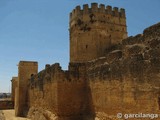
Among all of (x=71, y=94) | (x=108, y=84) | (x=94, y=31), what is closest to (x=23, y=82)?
(x=94, y=31)

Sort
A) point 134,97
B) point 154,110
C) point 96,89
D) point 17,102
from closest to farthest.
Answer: point 154,110, point 134,97, point 96,89, point 17,102

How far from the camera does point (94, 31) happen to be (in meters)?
17.7

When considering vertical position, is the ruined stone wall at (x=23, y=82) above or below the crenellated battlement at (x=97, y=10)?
below

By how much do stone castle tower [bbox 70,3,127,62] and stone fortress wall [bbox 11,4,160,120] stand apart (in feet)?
4.00

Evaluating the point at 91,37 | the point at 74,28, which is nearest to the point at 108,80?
the point at 91,37

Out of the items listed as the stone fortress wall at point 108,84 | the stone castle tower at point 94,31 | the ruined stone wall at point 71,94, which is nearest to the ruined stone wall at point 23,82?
the stone fortress wall at point 108,84

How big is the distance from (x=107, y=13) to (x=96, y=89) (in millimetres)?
8770

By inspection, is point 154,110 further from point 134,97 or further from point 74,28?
point 74,28

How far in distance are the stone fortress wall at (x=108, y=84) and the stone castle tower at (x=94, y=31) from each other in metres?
1.22

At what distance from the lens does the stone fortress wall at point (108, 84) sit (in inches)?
314

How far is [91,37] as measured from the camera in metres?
17.7

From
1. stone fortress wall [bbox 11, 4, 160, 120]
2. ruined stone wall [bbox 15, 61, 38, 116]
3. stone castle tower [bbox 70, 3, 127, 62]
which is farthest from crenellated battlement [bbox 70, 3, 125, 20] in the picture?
ruined stone wall [bbox 15, 61, 38, 116]

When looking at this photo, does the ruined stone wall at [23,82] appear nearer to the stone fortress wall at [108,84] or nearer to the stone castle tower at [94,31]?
the stone fortress wall at [108,84]

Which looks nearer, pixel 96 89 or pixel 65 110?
pixel 96 89
